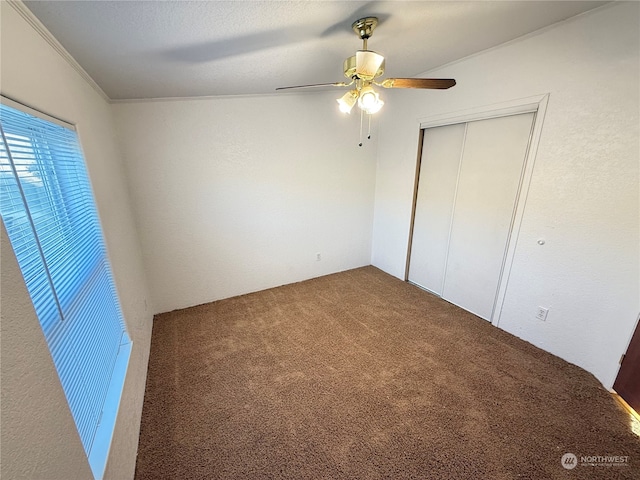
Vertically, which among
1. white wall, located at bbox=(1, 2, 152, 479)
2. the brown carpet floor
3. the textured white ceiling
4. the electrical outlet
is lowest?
the brown carpet floor

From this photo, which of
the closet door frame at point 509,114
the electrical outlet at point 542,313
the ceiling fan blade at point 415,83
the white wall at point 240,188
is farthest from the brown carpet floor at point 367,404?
the ceiling fan blade at point 415,83

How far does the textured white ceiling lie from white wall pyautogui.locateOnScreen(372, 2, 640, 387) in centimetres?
19

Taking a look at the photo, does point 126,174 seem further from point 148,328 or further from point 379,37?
point 379,37

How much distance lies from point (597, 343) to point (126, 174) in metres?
4.19

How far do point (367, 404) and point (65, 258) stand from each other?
6.25 feet

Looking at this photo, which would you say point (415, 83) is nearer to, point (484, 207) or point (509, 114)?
point (509, 114)

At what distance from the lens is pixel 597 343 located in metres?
1.91

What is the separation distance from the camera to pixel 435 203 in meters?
3.04

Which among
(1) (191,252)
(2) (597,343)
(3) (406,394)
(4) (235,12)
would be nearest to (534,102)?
(2) (597,343)

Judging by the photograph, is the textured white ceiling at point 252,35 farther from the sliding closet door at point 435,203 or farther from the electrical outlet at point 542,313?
Result: the electrical outlet at point 542,313

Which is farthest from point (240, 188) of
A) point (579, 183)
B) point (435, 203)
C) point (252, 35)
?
point (579, 183)

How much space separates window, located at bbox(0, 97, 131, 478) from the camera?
3.10 feet

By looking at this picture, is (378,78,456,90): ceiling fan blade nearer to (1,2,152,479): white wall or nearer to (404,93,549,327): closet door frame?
(404,93,549,327): closet door frame

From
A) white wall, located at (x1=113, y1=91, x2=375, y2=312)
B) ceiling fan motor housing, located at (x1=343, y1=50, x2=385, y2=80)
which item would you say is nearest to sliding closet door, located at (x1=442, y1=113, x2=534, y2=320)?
white wall, located at (x1=113, y1=91, x2=375, y2=312)
